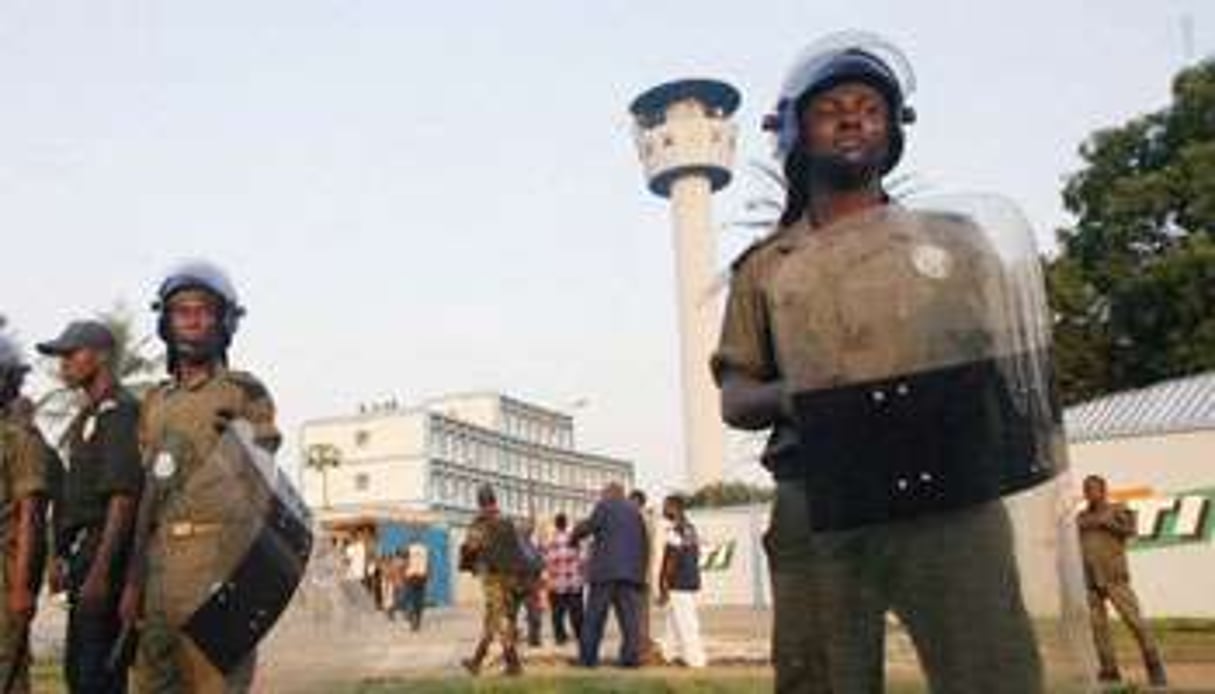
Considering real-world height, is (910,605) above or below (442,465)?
below

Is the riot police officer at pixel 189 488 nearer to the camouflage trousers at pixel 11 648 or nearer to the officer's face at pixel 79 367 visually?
the officer's face at pixel 79 367

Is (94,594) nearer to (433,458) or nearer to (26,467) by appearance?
(26,467)

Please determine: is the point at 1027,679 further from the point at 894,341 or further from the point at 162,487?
the point at 162,487

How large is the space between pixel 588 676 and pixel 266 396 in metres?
7.62

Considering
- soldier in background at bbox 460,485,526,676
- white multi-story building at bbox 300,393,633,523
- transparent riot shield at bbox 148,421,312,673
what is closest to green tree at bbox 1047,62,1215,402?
soldier in background at bbox 460,485,526,676

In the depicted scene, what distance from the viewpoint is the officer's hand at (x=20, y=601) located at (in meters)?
A: 6.51

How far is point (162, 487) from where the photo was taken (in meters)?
4.98

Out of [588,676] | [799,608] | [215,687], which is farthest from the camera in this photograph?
[588,676]

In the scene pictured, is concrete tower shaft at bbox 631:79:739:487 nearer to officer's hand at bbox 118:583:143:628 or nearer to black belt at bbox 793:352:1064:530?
officer's hand at bbox 118:583:143:628

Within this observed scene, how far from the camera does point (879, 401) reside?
269 cm

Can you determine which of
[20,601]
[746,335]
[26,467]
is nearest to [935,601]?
[746,335]

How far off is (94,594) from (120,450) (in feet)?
1.73

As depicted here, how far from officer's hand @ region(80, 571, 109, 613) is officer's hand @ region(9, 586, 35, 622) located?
76 cm

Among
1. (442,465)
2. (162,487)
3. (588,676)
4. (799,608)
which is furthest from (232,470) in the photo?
(442,465)
